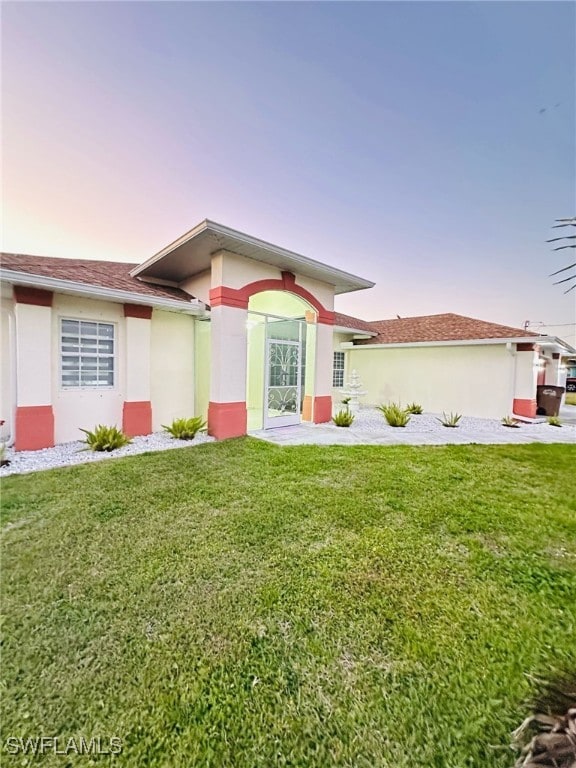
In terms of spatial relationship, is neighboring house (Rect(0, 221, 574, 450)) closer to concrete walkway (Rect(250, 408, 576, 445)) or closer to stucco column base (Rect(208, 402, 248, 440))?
stucco column base (Rect(208, 402, 248, 440))

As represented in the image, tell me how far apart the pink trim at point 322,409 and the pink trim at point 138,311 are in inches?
234

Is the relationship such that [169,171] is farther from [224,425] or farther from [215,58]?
[224,425]

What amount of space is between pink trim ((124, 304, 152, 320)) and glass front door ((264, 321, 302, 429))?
3.42 m

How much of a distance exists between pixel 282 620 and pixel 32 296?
26.3 ft

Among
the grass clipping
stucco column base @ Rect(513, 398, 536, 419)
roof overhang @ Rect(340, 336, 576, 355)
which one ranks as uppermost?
roof overhang @ Rect(340, 336, 576, 355)

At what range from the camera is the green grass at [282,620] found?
182 centimetres

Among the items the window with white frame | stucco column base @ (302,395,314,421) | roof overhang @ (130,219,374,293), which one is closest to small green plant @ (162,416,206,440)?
stucco column base @ (302,395,314,421)

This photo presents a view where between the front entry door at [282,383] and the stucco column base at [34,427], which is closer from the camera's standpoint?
the stucco column base at [34,427]

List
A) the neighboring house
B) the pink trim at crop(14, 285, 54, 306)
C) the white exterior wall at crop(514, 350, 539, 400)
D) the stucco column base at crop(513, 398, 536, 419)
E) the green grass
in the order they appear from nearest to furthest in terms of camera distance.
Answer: the green grass → the pink trim at crop(14, 285, 54, 306) → the neighboring house → the white exterior wall at crop(514, 350, 539, 400) → the stucco column base at crop(513, 398, 536, 419)

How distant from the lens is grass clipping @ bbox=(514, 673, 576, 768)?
1.51m

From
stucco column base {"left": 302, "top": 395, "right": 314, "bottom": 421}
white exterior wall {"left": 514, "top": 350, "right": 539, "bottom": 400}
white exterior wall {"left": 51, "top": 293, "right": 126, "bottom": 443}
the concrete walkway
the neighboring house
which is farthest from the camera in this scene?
white exterior wall {"left": 514, "top": 350, "right": 539, "bottom": 400}

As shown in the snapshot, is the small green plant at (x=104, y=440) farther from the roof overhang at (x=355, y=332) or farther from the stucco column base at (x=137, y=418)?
the roof overhang at (x=355, y=332)

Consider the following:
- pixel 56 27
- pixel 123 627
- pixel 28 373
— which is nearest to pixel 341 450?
pixel 123 627

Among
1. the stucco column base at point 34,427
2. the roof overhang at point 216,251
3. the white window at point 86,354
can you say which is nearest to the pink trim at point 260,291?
the roof overhang at point 216,251
